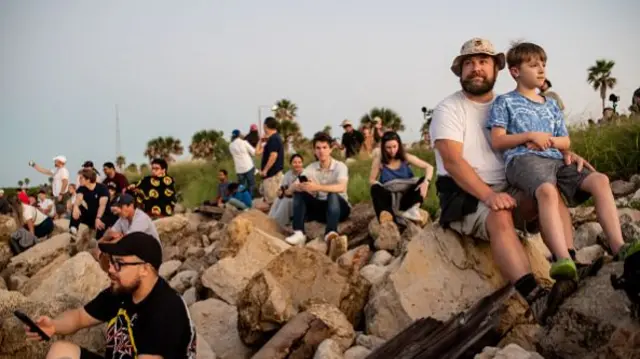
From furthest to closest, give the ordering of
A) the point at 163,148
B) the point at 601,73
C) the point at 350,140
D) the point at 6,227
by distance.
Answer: the point at 163,148
the point at 601,73
the point at 350,140
the point at 6,227

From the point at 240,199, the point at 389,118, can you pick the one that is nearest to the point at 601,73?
the point at 389,118

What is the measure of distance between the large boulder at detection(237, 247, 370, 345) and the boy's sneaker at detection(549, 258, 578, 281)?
2.28 metres

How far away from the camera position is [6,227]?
16734 mm

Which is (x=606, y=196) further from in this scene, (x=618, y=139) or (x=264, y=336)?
(x=618, y=139)

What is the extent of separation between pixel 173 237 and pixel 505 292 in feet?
31.7

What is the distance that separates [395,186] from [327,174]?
1044 mm

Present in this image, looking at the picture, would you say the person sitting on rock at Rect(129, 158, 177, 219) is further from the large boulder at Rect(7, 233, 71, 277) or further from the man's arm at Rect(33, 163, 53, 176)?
the man's arm at Rect(33, 163, 53, 176)

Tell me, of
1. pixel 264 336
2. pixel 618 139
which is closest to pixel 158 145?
pixel 618 139

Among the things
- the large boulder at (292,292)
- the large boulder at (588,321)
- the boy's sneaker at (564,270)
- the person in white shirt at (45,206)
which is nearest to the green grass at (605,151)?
the large boulder at (292,292)

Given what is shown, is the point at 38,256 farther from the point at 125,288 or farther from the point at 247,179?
the point at 125,288

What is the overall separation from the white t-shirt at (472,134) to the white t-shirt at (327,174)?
4.90 m

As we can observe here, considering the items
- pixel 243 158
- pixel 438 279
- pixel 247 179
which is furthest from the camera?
pixel 247 179

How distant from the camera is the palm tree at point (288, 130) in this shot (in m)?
42.3

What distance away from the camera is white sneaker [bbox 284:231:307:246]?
10292mm
